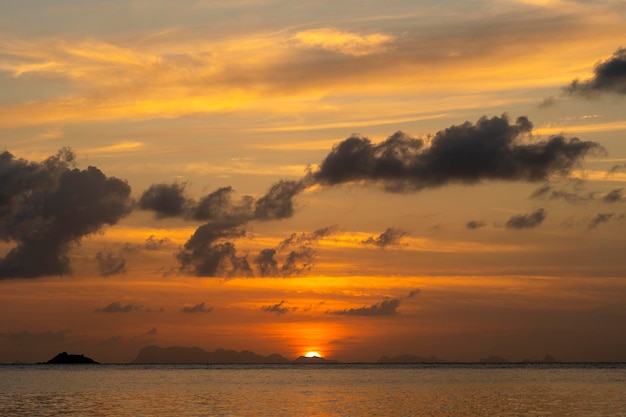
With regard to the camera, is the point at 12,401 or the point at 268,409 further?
the point at 12,401

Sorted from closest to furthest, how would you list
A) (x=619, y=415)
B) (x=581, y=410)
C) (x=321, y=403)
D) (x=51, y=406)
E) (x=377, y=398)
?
(x=619, y=415) < (x=581, y=410) < (x=51, y=406) < (x=321, y=403) < (x=377, y=398)

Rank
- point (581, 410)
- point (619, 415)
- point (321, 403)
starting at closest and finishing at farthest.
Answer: point (619, 415), point (581, 410), point (321, 403)

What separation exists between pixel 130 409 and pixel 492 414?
48.1 metres

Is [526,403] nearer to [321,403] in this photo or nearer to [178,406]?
[321,403]

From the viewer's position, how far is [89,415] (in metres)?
110

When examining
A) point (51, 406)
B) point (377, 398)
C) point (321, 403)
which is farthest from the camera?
point (377, 398)

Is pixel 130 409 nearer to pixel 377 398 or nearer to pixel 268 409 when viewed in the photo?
pixel 268 409

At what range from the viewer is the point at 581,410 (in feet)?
378

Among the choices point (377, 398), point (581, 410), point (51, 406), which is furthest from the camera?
point (377, 398)

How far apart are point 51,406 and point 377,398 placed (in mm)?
53881

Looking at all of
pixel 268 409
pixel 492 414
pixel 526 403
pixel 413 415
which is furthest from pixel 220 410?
pixel 526 403

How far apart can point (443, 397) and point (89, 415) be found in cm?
6689

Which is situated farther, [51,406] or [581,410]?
[51,406]

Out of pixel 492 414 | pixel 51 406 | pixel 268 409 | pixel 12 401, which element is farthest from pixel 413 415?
pixel 12 401
